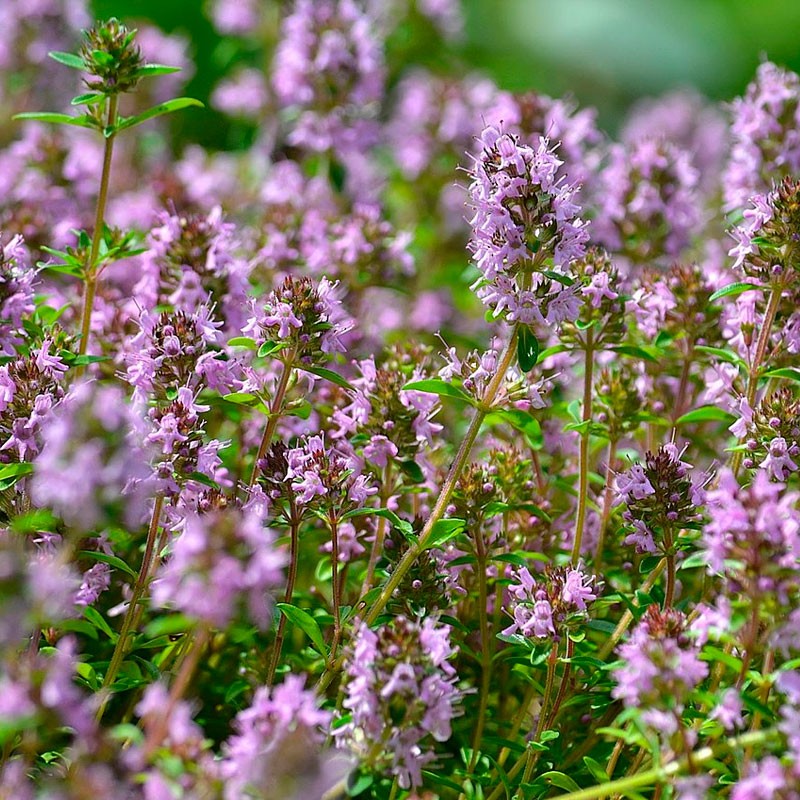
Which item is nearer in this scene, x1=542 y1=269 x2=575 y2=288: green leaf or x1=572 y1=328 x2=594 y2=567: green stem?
x1=542 y1=269 x2=575 y2=288: green leaf

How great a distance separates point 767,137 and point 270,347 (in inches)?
69.4

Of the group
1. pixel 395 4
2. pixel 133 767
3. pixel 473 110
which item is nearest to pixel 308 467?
pixel 133 767

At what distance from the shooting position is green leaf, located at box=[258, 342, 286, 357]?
2.17m

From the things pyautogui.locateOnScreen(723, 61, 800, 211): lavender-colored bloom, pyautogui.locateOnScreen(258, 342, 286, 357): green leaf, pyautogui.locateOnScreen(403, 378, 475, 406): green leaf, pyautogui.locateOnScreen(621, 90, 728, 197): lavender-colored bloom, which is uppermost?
pyautogui.locateOnScreen(621, 90, 728, 197): lavender-colored bloom

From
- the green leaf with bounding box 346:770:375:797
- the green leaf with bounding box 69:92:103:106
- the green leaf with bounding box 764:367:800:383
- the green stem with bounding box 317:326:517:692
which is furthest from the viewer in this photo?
the green leaf with bounding box 69:92:103:106

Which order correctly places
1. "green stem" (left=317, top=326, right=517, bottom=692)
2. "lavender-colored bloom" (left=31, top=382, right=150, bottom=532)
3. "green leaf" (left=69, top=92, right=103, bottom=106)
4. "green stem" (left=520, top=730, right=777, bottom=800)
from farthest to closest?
"green leaf" (left=69, top=92, right=103, bottom=106) < "green stem" (left=317, top=326, right=517, bottom=692) < "green stem" (left=520, top=730, right=777, bottom=800) < "lavender-colored bloom" (left=31, top=382, right=150, bottom=532)

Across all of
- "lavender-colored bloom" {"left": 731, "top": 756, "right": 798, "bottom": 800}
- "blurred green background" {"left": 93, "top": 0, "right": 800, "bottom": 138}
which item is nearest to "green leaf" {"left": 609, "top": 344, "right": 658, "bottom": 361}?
"lavender-colored bloom" {"left": 731, "top": 756, "right": 798, "bottom": 800}

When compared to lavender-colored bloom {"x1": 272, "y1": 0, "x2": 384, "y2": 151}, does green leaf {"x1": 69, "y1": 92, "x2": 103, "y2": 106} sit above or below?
below

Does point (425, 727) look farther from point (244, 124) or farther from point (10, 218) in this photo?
point (244, 124)

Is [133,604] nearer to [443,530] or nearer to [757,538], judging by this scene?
[443,530]

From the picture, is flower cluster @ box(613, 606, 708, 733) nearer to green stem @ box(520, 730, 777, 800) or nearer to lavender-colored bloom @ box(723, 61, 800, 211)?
green stem @ box(520, 730, 777, 800)

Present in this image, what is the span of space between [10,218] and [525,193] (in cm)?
186

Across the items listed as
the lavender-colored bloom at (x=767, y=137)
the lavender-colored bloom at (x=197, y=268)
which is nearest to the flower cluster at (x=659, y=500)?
the lavender-colored bloom at (x=197, y=268)

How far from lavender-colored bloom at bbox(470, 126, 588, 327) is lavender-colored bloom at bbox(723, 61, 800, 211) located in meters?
1.16
